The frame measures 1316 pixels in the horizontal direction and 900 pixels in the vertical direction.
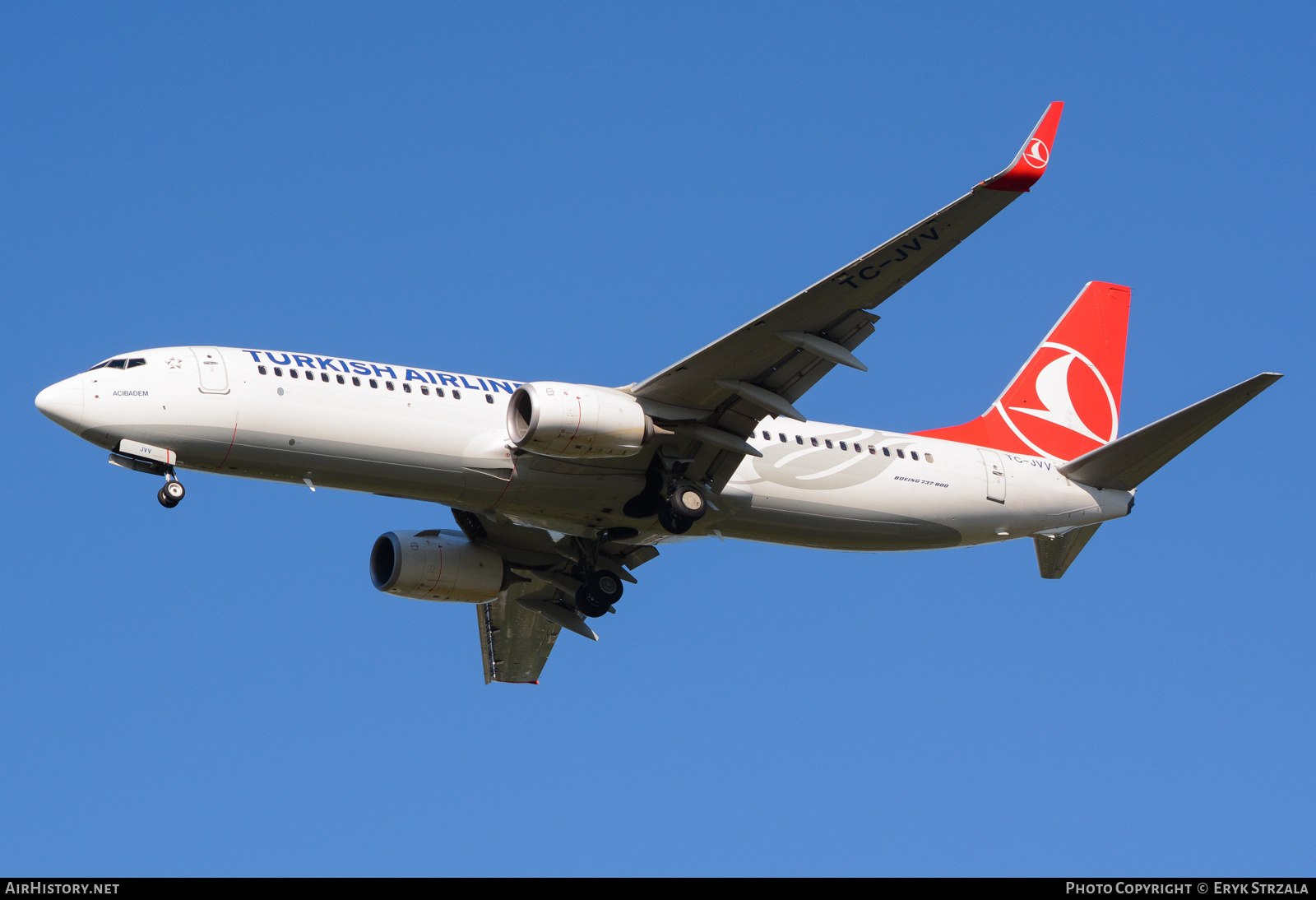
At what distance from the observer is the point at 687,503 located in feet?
97.8

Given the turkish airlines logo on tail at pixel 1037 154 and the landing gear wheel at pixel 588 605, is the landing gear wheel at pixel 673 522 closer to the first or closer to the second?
the landing gear wheel at pixel 588 605

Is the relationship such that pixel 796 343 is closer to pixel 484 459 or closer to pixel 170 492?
pixel 484 459

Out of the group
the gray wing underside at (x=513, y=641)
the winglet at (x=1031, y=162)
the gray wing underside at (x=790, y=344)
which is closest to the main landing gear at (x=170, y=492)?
the gray wing underside at (x=790, y=344)

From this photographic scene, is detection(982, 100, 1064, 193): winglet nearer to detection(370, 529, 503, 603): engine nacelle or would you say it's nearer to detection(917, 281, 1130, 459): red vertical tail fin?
detection(917, 281, 1130, 459): red vertical tail fin

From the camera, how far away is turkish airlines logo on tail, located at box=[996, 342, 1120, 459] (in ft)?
120

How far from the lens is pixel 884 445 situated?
32969mm

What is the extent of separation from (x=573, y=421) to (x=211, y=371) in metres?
6.88

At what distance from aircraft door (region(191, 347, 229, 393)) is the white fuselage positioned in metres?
0.03

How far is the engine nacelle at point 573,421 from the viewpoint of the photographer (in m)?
27.5

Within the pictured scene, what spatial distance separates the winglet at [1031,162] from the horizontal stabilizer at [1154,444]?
22.2 ft

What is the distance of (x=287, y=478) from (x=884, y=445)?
13205mm

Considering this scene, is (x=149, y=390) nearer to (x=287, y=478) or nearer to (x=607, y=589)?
(x=287, y=478)

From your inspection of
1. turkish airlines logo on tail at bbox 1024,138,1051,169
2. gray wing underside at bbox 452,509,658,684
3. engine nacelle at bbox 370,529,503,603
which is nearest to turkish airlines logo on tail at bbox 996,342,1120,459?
gray wing underside at bbox 452,509,658,684

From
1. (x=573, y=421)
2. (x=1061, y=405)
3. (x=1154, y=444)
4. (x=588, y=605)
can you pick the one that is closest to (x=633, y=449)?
(x=573, y=421)
